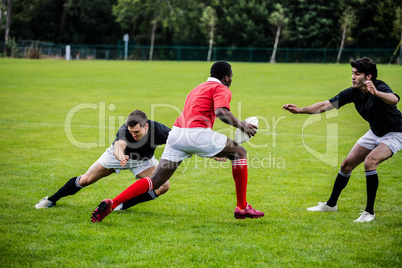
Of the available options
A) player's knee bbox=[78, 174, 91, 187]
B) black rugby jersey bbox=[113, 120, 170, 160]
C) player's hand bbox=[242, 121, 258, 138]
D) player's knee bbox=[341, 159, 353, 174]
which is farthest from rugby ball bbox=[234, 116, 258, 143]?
player's knee bbox=[78, 174, 91, 187]

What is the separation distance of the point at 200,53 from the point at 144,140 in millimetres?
58952

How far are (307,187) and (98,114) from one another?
32.6 ft

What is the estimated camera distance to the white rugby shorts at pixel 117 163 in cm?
612

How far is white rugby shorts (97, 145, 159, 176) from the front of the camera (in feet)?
20.1

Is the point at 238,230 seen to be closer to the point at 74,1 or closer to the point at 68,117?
the point at 68,117

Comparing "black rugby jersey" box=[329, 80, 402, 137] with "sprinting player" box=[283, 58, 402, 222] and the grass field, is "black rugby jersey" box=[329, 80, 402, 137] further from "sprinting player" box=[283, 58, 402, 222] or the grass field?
the grass field

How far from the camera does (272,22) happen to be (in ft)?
207

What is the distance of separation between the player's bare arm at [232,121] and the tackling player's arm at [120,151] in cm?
127

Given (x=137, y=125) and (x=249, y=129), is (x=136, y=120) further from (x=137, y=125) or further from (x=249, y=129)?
(x=249, y=129)

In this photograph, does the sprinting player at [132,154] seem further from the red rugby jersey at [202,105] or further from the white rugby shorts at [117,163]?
the red rugby jersey at [202,105]

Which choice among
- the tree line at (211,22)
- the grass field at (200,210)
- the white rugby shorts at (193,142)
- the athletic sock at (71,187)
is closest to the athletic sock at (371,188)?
the grass field at (200,210)

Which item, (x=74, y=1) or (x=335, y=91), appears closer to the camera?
(x=335, y=91)

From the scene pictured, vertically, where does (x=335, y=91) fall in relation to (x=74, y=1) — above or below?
below

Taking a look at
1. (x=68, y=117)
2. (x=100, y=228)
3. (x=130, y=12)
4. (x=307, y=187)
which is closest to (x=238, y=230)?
(x=100, y=228)
